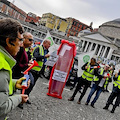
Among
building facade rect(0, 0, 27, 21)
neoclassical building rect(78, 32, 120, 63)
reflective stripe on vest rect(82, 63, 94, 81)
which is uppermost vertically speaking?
building facade rect(0, 0, 27, 21)

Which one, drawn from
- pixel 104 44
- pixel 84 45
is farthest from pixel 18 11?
pixel 104 44

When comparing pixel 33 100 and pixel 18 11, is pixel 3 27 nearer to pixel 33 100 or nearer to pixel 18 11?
pixel 33 100

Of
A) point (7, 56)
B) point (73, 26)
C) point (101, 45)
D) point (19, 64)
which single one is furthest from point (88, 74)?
point (73, 26)

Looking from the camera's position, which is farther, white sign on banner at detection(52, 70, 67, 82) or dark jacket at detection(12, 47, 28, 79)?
white sign on banner at detection(52, 70, 67, 82)

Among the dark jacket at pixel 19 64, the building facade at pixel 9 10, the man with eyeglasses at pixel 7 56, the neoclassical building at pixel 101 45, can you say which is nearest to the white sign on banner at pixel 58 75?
Result: the dark jacket at pixel 19 64

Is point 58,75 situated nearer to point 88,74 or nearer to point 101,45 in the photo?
point 88,74

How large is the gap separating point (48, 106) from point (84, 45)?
54.9 metres

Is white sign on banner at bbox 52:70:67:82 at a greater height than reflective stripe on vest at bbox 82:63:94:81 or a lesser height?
lesser

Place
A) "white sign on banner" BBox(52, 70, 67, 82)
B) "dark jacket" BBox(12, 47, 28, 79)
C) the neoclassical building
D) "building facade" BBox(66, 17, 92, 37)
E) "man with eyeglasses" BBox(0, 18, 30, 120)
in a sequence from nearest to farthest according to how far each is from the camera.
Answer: "man with eyeglasses" BBox(0, 18, 30, 120), "dark jacket" BBox(12, 47, 28, 79), "white sign on banner" BBox(52, 70, 67, 82), the neoclassical building, "building facade" BBox(66, 17, 92, 37)

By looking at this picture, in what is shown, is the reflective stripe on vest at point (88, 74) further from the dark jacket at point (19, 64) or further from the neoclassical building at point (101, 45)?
the neoclassical building at point (101, 45)

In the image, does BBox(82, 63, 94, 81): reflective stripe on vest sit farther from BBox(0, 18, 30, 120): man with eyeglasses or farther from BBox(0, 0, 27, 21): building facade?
BBox(0, 0, 27, 21): building facade

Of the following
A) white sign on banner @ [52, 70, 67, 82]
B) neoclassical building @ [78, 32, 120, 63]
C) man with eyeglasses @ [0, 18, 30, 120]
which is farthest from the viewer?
neoclassical building @ [78, 32, 120, 63]

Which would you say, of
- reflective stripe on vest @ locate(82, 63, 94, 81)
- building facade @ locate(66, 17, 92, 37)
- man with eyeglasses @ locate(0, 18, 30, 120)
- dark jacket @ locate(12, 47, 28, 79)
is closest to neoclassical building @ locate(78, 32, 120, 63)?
building facade @ locate(66, 17, 92, 37)

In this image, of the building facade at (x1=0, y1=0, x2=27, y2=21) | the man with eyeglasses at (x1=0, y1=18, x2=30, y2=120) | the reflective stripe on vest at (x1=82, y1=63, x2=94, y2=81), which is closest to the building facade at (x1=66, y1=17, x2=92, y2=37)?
the building facade at (x1=0, y1=0, x2=27, y2=21)
